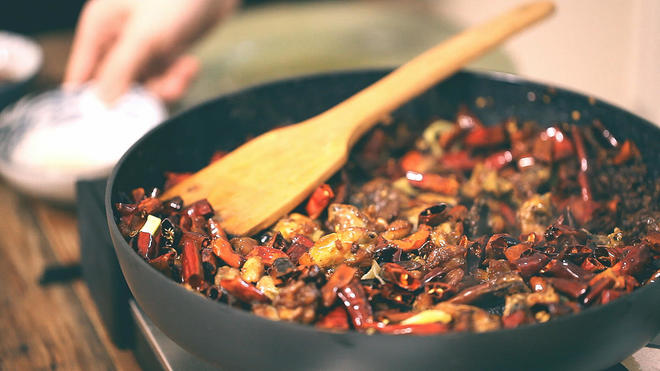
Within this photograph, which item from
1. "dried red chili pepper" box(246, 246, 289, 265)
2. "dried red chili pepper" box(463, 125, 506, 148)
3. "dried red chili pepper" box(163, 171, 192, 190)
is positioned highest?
"dried red chili pepper" box(463, 125, 506, 148)

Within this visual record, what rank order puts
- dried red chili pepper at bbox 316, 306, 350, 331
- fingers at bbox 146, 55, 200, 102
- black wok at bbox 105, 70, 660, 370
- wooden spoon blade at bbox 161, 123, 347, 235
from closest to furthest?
1. black wok at bbox 105, 70, 660, 370
2. dried red chili pepper at bbox 316, 306, 350, 331
3. wooden spoon blade at bbox 161, 123, 347, 235
4. fingers at bbox 146, 55, 200, 102

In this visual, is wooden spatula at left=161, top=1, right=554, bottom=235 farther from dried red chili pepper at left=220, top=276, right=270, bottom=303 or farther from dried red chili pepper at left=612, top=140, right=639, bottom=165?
dried red chili pepper at left=612, top=140, right=639, bottom=165

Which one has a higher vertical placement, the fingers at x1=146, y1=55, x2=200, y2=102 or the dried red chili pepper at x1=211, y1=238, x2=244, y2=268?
the dried red chili pepper at x1=211, y1=238, x2=244, y2=268

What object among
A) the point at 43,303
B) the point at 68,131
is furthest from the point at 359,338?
the point at 68,131

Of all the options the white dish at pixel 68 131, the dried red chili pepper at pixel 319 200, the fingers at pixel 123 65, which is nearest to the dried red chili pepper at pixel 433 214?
the dried red chili pepper at pixel 319 200

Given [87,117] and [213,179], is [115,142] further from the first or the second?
Answer: [213,179]

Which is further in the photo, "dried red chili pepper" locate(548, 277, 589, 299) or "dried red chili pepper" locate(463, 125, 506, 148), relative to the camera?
"dried red chili pepper" locate(463, 125, 506, 148)

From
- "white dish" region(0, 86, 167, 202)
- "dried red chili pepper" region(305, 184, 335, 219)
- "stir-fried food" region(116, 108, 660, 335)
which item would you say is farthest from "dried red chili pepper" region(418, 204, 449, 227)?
"white dish" region(0, 86, 167, 202)

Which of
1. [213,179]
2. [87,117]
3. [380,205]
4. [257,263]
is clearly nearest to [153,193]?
[213,179]
